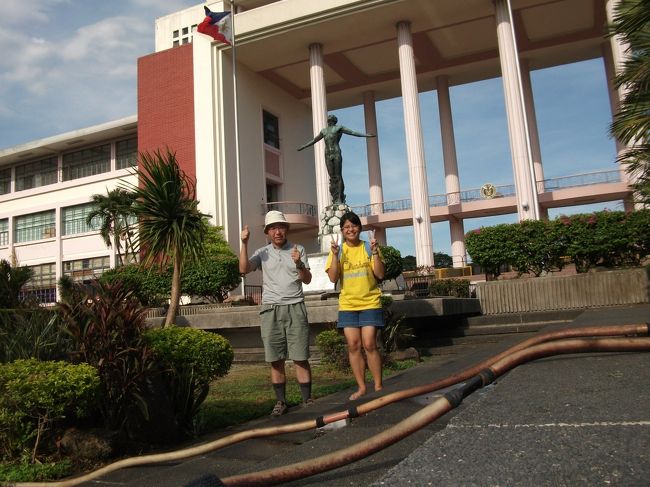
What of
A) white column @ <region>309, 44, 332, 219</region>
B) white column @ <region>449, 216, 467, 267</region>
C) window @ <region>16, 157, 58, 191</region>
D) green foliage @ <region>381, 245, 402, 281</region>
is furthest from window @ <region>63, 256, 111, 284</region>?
green foliage @ <region>381, 245, 402, 281</region>

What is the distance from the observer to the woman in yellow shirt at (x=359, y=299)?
16.2 feet

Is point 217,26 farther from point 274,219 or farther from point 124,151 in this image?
point 274,219

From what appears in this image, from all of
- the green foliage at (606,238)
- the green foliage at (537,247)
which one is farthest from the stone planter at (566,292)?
the green foliage at (537,247)

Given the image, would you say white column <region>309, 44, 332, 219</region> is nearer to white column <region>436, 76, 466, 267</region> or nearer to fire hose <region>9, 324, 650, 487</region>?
white column <region>436, 76, 466, 267</region>

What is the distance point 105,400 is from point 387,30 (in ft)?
89.7

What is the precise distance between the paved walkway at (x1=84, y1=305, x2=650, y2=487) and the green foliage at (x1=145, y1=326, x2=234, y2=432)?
1.61m

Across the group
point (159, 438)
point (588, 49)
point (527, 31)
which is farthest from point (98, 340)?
point (588, 49)

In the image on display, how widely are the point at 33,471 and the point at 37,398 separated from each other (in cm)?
46

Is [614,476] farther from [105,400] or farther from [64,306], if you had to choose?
[64,306]

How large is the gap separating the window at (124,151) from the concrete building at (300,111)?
0.12m

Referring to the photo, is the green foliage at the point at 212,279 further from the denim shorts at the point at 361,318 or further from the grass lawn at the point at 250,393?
the denim shorts at the point at 361,318

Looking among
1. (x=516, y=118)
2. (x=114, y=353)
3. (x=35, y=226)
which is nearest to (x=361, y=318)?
(x=114, y=353)

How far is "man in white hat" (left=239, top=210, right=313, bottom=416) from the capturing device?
5016mm

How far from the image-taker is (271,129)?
108 ft
